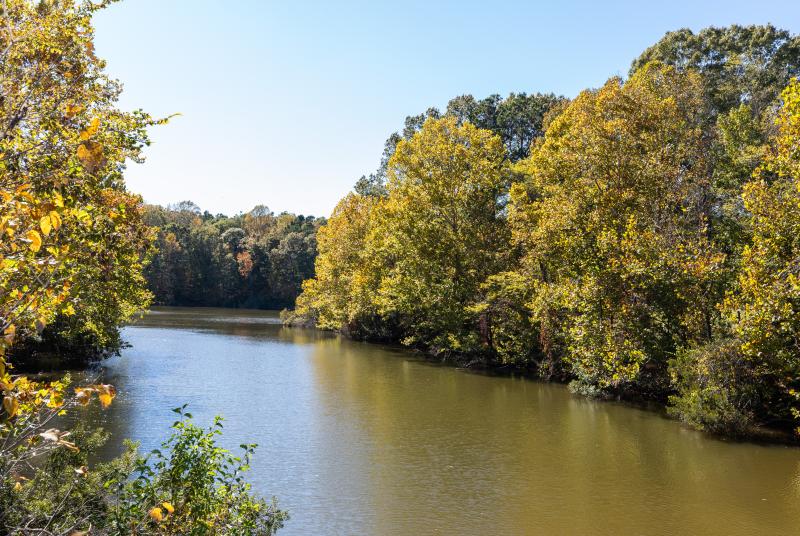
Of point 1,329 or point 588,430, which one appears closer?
point 1,329

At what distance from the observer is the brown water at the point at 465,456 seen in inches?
437

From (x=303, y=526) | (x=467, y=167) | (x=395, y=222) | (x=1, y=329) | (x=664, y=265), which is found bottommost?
(x=303, y=526)

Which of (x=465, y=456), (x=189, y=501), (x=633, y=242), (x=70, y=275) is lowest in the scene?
(x=465, y=456)

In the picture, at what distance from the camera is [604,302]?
21.2 m

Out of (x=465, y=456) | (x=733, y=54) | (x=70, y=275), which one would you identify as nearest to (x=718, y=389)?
(x=465, y=456)

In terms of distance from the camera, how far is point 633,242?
64.2 ft

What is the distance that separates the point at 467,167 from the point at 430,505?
24379 millimetres

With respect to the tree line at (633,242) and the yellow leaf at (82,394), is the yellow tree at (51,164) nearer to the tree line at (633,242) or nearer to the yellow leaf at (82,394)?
the yellow leaf at (82,394)

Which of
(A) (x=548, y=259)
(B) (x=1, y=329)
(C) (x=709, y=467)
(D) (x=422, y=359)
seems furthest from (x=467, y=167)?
(B) (x=1, y=329)

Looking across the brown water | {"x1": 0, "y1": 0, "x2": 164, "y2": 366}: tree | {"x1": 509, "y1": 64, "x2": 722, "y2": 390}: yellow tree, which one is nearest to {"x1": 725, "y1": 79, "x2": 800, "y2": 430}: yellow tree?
the brown water

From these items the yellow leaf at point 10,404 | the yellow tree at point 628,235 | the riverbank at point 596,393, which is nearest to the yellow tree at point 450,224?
the riverbank at point 596,393

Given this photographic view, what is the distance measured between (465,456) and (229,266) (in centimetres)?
8261

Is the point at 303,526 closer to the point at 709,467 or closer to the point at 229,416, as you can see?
the point at 229,416

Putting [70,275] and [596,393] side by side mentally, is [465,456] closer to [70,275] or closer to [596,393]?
[596,393]
